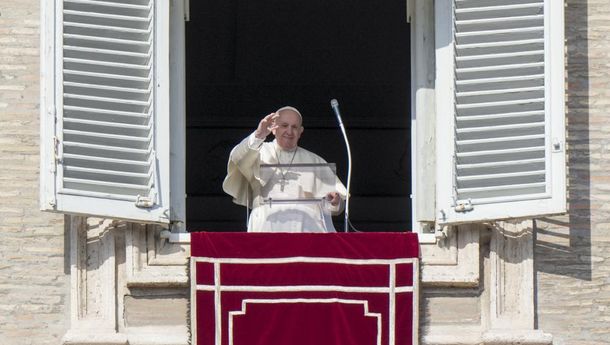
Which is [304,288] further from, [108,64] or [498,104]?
[108,64]

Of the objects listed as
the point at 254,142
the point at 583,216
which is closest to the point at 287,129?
the point at 254,142

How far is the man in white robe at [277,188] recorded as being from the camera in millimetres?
13344

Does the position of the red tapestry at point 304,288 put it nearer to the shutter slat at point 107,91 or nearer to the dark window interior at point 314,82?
the shutter slat at point 107,91

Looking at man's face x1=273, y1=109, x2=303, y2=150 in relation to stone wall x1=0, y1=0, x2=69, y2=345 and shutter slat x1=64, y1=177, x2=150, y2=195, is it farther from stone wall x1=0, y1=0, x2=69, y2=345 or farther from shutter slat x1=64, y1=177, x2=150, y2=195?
stone wall x1=0, y1=0, x2=69, y2=345

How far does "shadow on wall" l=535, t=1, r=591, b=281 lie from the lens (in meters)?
13.3

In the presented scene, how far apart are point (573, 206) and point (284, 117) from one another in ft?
4.87

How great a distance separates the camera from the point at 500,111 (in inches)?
520

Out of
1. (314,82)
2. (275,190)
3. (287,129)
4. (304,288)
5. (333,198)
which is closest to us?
(304,288)

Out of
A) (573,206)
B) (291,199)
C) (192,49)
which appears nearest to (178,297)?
(291,199)

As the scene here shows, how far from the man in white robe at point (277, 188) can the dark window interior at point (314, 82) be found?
458 cm

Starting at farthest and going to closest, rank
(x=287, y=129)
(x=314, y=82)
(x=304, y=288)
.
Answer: (x=314, y=82)
(x=287, y=129)
(x=304, y=288)

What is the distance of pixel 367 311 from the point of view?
42.4 feet

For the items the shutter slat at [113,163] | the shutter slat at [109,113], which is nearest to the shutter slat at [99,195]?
the shutter slat at [113,163]

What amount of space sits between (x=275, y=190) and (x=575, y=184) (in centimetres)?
143
